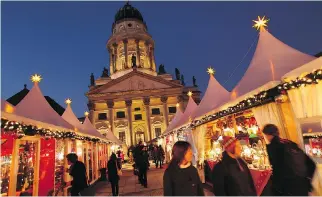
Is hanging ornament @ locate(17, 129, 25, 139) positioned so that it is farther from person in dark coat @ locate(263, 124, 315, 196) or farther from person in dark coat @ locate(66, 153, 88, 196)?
person in dark coat @ locate(263, 124, 315, 196)

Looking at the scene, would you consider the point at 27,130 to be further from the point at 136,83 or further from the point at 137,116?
the point at 137,116

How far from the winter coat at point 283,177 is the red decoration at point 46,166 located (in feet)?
22.1

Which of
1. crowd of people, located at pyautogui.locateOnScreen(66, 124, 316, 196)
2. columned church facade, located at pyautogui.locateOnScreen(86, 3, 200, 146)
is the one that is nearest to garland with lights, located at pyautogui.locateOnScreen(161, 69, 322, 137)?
crowd of people, located at pyautogui.locateOnScreen(66, 124, 316, 196)

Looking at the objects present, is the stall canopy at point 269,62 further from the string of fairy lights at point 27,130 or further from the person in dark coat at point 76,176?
the string of fairy lights at point 27,130

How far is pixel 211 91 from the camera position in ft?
37.5

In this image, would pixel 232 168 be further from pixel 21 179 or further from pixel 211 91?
pixel 211 91

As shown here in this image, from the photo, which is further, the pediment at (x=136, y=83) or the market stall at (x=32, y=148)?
the pediment at (x=136, y=83)

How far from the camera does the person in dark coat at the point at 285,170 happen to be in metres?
3.38

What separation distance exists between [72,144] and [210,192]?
21.1 feet

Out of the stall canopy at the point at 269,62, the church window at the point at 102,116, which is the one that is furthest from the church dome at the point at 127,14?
the stall canopy at the point at 269,62

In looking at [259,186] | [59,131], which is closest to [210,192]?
[259,186]

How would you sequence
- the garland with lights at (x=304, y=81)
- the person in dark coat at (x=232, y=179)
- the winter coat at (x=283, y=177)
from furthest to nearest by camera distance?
the garland with lights at (x=304, y=81) < the winter coat at (x=283, y=177) < the person in dark coat at (x=232, y=179)

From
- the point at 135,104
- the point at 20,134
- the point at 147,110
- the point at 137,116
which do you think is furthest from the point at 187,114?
the point at 135,104

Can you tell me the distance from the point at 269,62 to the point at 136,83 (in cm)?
3914
